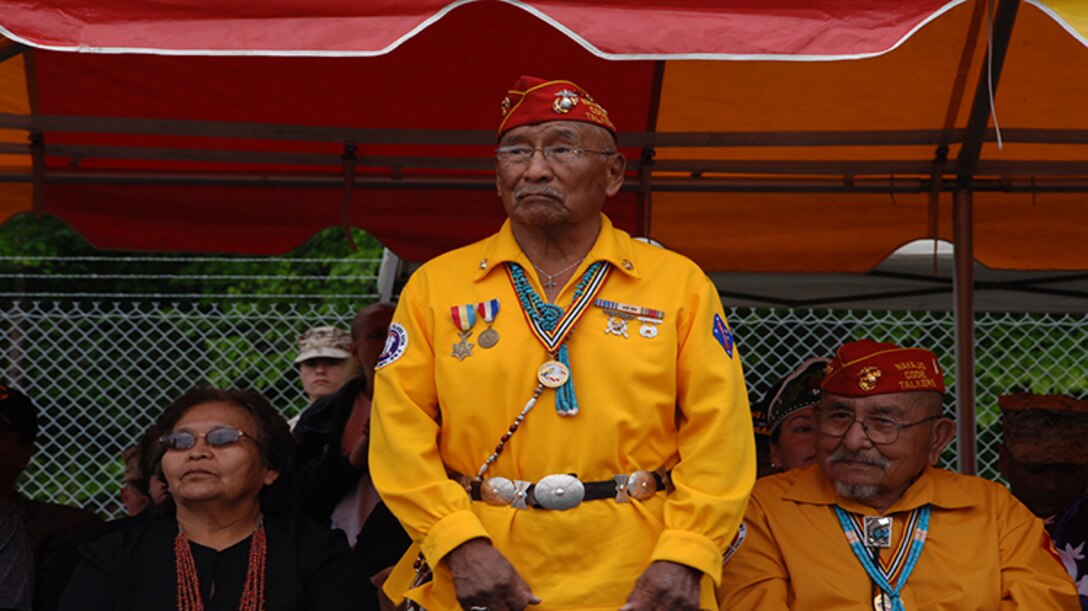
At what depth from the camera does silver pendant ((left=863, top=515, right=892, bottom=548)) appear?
4.04 meters

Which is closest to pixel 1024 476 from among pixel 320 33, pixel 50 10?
pixel 320 33

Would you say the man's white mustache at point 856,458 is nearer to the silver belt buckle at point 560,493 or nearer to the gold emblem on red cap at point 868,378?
the gold emblem on red cap at point 868,378

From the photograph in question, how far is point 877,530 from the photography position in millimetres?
4062

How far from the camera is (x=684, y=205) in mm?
6277

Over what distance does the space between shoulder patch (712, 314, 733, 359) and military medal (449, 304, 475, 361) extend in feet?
1.83

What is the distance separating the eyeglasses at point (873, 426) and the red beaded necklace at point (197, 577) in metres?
1.61

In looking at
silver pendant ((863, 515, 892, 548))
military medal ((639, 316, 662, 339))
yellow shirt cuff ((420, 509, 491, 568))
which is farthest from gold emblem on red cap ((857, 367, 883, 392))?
yellow shirt cuff ((420, 509, 491, 568))

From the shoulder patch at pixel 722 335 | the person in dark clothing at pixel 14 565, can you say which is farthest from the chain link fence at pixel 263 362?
the shoulder patch at pixel 722 335

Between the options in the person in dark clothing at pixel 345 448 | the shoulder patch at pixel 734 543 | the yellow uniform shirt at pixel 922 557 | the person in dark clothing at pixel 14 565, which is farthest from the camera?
the person in dark clothing at pixel 345 448

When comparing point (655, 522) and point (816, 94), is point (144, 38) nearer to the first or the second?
point (655, 522)

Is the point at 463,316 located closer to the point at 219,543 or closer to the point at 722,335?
the point at 722,335

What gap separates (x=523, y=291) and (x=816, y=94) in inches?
83.4

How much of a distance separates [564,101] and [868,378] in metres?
1.33

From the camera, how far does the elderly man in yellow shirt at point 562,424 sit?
10.7 ft
